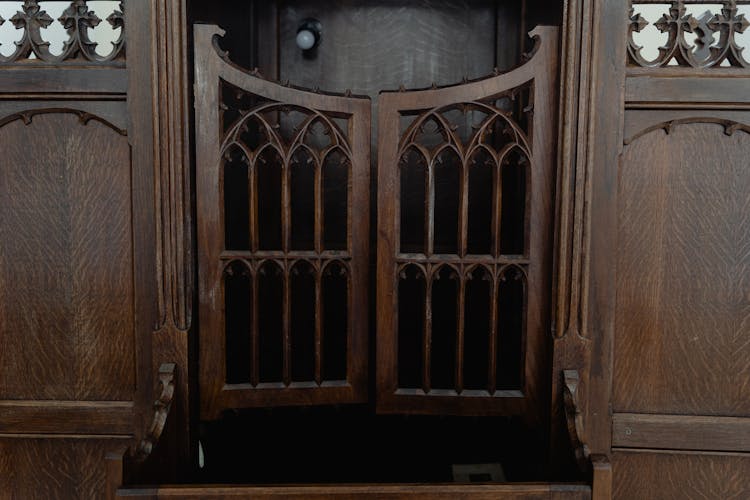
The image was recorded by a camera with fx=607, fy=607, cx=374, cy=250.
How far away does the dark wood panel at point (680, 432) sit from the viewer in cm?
138

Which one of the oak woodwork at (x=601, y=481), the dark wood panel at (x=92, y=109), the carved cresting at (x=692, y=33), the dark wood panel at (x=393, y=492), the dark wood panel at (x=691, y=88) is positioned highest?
the carved cresting at (x=692, y=33)

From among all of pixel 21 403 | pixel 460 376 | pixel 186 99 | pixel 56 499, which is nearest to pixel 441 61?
pixel 186 99

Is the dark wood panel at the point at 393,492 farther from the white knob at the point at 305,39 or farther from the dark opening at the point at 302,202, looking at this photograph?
the white knob at the point at 305,39

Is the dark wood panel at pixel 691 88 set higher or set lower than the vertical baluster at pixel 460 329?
higher

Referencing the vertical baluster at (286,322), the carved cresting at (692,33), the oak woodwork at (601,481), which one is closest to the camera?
the oak woodwork at (601,481)

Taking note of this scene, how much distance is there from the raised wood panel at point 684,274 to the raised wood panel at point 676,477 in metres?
0.11

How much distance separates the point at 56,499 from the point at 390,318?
2.99 feet

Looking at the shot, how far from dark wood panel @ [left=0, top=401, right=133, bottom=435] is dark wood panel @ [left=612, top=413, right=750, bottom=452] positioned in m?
1.15

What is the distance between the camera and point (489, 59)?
1.80m

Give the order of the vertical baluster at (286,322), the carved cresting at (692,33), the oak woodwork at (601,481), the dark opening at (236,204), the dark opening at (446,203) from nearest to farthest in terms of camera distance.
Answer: the oak woodwork at (601,481)
the carved cresting at (692,33)
the vertical baluster at (286,322)
the dark opening at (236,204)
the dark opening at (446,203)

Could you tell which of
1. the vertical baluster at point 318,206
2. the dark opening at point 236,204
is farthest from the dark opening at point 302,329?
the vertical baluster at point 318,206

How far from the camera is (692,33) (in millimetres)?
1322

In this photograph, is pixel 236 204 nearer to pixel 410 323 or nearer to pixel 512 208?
pixel 410 323

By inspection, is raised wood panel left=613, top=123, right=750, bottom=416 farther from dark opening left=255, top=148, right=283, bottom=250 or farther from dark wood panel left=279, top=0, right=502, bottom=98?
dark opening left=255, top=148, right=283, bottom=250
